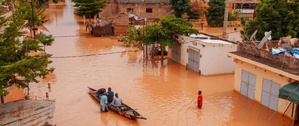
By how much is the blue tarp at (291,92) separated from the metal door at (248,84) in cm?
344

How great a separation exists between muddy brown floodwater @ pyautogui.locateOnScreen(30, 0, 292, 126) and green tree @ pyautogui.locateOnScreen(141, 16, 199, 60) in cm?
201

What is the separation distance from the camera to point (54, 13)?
65375mm

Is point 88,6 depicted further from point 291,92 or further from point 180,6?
point 291,92

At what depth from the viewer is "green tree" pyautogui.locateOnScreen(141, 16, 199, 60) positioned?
1037 inches

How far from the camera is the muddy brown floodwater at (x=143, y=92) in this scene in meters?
16.5

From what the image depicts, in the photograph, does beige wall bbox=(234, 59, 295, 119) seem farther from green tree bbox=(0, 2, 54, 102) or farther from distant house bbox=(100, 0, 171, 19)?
distant house bbox=(100, 0, 171, 19)

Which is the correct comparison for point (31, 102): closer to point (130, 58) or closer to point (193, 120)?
point (193, 120)

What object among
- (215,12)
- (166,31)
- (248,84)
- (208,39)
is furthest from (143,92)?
(215,12)

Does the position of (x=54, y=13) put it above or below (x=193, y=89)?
above

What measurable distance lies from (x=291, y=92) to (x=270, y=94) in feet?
9.15

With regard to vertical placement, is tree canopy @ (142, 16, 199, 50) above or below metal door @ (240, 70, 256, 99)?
above

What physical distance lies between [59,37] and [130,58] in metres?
14.0

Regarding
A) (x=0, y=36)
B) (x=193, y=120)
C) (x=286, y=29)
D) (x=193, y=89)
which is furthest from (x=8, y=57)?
(x=286, y=29)

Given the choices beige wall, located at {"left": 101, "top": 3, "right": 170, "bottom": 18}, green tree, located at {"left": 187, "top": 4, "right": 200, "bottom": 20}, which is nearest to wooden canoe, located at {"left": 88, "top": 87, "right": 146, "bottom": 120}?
green tree, located at {"left": 187, "top": 4, "right": 200, "bottom": 20}
